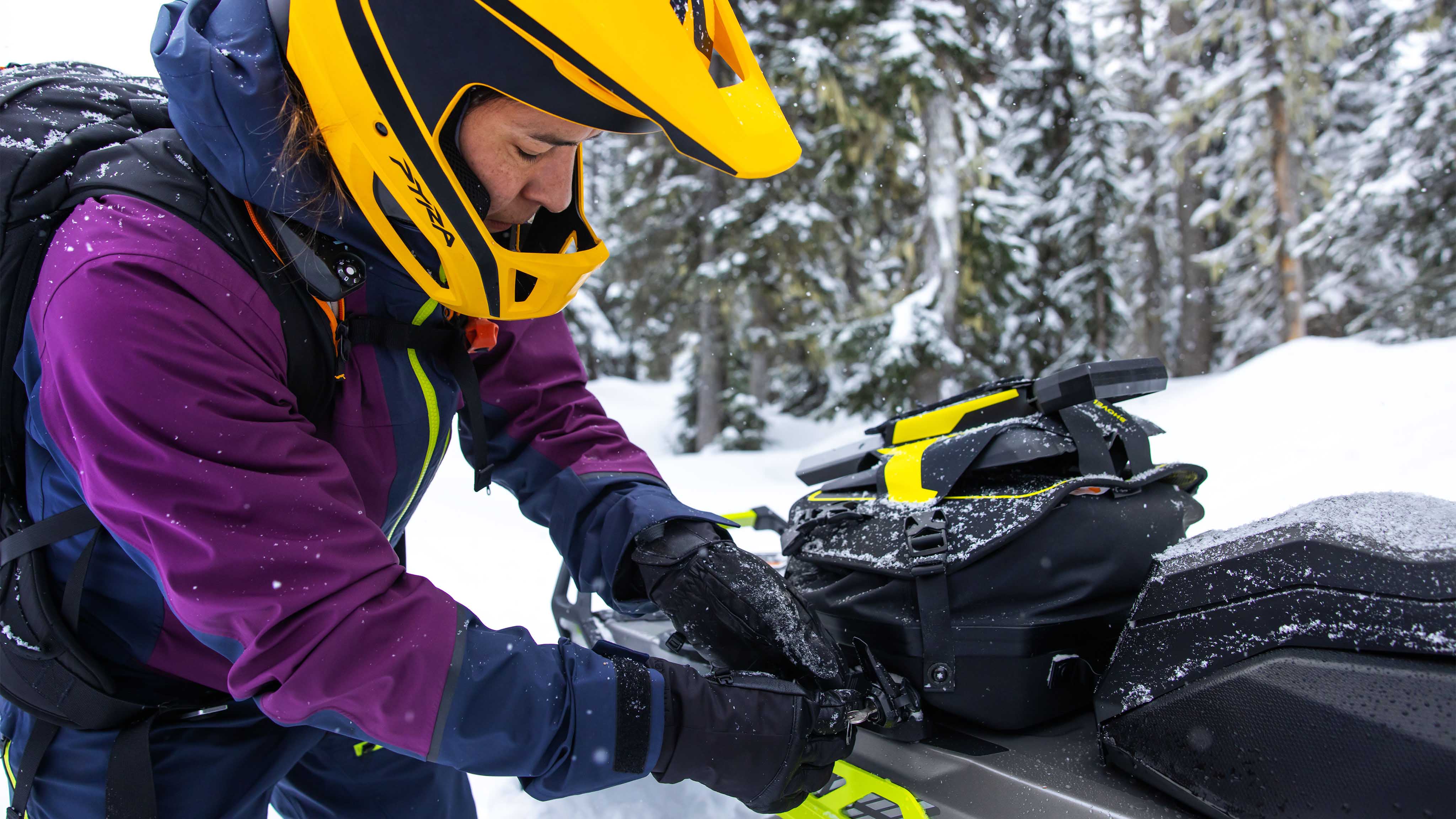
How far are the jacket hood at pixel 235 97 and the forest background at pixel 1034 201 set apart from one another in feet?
27.2

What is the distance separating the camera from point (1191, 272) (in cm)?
1471

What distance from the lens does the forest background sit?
934cm

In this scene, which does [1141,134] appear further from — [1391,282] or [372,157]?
[372,157]

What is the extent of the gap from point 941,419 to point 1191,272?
15.4m

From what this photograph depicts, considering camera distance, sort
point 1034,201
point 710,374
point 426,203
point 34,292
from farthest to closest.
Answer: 1. point 1034,201
2. point 710,374
3. point 426,203
4. point 34,292

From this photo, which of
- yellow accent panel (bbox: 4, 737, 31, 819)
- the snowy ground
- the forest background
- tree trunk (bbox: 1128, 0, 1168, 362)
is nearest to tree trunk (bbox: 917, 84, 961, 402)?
the forest background

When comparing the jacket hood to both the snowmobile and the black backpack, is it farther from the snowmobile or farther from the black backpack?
the snowmobile

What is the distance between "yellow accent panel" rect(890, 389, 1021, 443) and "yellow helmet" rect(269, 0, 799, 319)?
105 cm

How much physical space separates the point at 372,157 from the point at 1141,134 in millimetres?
16667

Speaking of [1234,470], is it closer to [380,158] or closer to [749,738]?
[749,738]

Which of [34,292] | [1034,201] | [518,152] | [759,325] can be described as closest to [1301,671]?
[518,152]

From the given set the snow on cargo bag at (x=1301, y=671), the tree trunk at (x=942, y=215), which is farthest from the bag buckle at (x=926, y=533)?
the tree trunk at (x=942, y=215)

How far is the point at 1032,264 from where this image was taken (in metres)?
10.0

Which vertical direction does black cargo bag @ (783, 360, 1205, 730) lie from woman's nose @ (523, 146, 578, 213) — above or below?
below
